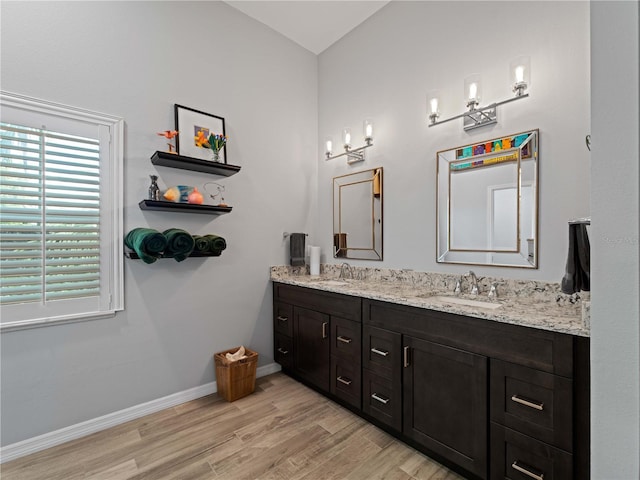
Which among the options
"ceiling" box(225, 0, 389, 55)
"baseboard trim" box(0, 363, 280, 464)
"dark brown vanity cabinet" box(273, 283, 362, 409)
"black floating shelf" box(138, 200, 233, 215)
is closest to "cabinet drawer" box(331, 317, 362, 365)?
"dark brown vanity cabinet" box(273, 283, 362, 409)

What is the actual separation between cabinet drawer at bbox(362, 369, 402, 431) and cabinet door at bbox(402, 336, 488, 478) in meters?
0.05

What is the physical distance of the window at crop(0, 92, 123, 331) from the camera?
6.01ft

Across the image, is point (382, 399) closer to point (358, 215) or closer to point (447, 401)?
point (447, 401)

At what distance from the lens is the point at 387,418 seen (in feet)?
6.57

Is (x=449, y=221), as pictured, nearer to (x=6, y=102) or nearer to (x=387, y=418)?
(x=387, y=418)

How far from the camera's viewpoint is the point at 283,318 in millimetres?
2918

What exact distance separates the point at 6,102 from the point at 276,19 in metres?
2.17

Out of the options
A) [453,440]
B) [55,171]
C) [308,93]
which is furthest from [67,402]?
[308,93]

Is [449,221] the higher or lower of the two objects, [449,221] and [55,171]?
the lower

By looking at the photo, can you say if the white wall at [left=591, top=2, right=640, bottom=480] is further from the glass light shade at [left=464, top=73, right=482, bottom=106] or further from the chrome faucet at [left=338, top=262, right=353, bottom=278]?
the chrome faucet at [left=338, top=262, right=353, bottom=278]

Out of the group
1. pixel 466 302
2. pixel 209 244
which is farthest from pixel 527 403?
pixel 209 244

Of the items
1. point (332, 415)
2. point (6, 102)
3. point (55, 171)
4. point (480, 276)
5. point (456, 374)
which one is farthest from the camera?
point (332, 415)

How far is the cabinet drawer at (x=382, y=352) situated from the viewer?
1.95m

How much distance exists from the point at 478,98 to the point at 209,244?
7.00ft
